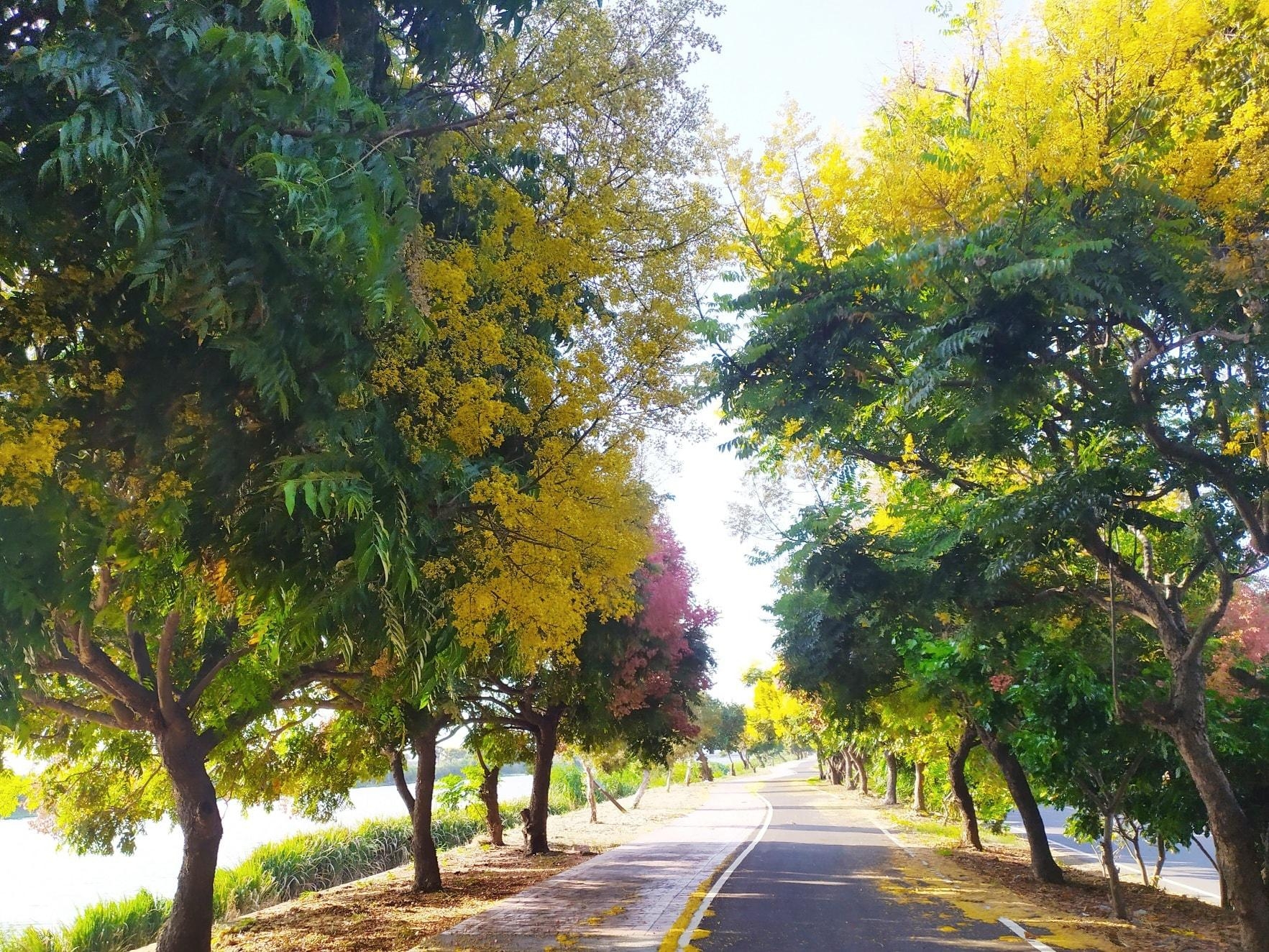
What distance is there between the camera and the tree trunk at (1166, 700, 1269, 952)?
29.7ft

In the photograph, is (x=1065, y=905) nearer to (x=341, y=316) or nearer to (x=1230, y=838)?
A: (x=1230, y=838)

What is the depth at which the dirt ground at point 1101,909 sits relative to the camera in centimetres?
989

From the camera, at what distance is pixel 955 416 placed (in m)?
8.98

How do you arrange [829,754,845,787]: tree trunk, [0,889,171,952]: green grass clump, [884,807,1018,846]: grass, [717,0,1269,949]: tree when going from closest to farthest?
1. [717,0,1269,949]: tree
2. [0,889,171,952]: green grass clump
3. [884,807,1018,846]: grass
4. [829,754,845,787]: tree trunk

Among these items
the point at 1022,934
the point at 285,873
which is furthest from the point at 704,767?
the point at 1022,934

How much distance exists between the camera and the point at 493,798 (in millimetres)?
22109

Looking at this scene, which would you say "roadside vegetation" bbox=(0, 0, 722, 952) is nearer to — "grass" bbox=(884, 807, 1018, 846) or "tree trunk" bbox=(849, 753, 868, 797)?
"grass" bbox=(884, 807, 1018, 846)

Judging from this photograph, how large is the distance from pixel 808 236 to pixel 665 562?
9.00 m

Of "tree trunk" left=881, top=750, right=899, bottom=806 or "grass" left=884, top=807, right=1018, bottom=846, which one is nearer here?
"grass" left=884, top=807, right=1018, bottom=846

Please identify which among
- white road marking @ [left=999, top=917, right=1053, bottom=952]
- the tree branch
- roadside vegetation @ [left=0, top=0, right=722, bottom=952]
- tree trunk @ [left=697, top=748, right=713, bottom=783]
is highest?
roadside vegetation @ [left=0, top=0, right=722, bottom=952]

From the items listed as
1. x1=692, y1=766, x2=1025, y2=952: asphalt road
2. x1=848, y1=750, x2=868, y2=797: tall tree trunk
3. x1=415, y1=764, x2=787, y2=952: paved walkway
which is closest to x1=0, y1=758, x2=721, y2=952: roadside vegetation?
x1=415, y1=764, x2=787, y2=952: paved walkway

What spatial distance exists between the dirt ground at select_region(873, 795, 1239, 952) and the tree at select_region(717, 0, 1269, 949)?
1.13 m

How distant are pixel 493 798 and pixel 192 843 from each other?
1259 centimetres

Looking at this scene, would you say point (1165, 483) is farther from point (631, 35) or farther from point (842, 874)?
point (842, 874)
